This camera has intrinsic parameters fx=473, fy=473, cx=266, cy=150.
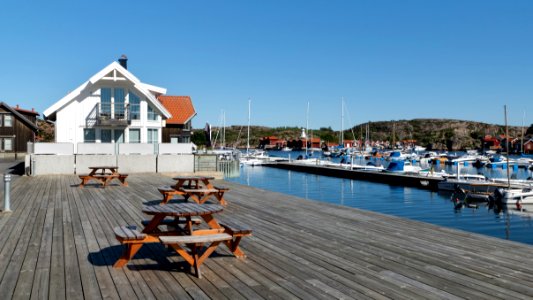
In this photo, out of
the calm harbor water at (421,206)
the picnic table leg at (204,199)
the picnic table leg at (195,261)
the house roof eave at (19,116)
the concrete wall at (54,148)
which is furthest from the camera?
the house roof eave at (19,116)

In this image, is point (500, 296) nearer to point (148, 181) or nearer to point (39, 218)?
point (39, 218)

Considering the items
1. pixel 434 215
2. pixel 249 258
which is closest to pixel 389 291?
pixel 249 258

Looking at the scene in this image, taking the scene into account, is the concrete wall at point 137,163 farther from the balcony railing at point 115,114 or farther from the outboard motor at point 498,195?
the outboard motor at point 498,195

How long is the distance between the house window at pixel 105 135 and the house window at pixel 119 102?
104 centimetres

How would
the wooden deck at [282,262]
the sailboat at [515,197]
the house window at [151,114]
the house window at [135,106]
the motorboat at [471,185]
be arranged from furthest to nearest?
1. the motorboat at [471,185]
2. the sailboat at [515,197]
3. the house window at [151,114]
4. the house window at [135,106]
5. the wooden deck at [282,262]

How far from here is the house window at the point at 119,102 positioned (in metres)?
27.8

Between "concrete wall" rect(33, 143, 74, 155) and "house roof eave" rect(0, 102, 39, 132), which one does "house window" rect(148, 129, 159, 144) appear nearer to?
"concrete wall" rect(33, 143, 74, 155)

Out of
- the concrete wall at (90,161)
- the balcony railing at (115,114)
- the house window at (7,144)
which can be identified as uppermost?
the balcony railing at (115,114)

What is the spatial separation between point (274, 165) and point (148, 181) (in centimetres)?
4855

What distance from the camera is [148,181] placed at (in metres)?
19.8

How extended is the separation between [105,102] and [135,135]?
2572mm

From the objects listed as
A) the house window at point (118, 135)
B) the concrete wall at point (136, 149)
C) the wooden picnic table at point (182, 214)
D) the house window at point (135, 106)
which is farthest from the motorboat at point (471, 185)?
the wooden picnic table at point (182, 214)

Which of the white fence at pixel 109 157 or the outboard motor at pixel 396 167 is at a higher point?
the white fence at pixel 109 157

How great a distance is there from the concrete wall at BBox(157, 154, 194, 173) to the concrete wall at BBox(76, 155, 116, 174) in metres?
2.04
